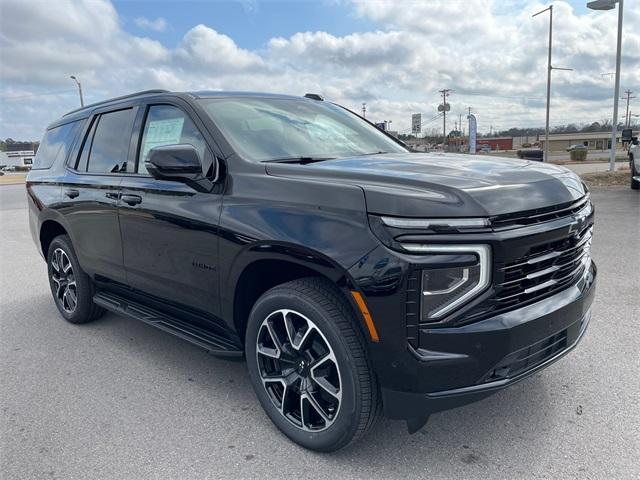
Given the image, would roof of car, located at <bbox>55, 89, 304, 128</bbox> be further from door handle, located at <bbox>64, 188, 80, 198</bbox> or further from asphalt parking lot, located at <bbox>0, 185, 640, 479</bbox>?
asphalt parking lot, located at <bbox>0, 185, 640, 479</bbox>

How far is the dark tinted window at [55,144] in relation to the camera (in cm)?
473

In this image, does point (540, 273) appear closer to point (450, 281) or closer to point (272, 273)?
point (450, 281)

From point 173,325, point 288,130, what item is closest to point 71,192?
point 173,325

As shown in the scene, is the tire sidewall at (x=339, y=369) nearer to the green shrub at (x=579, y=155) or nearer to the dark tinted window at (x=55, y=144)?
the dark tinted window at (x=55, y=144)

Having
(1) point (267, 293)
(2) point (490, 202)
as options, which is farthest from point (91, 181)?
(2) point (490, 202)

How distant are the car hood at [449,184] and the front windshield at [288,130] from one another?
345 mm

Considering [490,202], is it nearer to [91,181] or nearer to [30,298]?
[91,181]

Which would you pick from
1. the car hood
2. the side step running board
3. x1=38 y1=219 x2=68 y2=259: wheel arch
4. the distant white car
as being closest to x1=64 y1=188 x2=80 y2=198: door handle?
x1=38 y1=219 x2=68 y2=259: wheel arch

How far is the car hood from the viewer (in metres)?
2.16

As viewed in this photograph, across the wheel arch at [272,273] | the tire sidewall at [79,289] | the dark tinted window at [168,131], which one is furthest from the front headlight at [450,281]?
the tire sidewall at [79,289]

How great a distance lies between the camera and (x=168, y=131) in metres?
3.47

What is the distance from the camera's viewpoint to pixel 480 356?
2.17 m

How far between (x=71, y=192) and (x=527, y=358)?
12.5 ft

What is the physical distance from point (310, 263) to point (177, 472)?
1216mm
